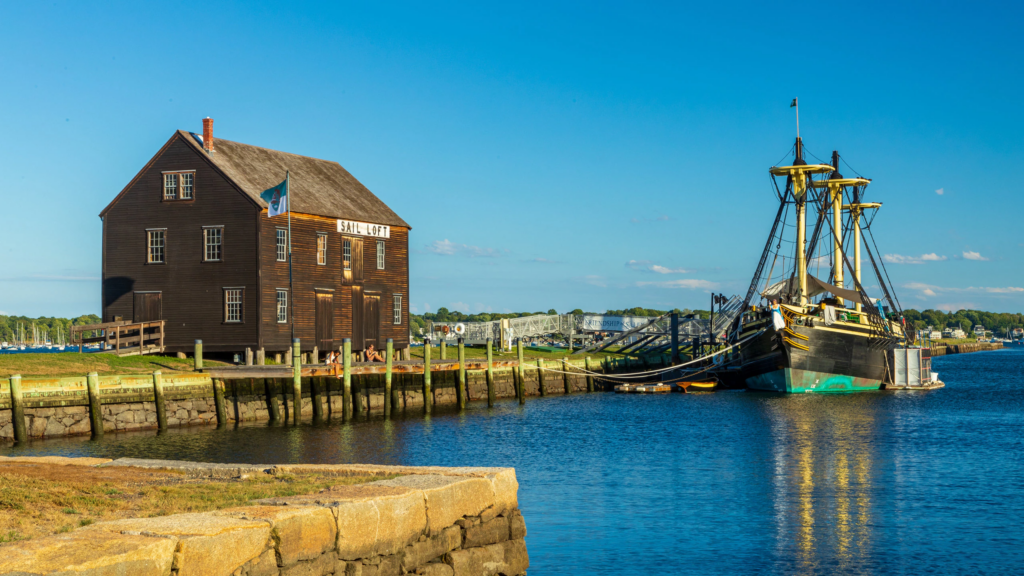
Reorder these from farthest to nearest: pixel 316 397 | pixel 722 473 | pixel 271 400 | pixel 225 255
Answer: pixel 225 255
pixel 316 397
pixel 271 400
pixel 722 473

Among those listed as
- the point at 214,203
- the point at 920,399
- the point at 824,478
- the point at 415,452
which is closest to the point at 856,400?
the point at 920,399

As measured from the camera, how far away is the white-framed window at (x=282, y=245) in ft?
145

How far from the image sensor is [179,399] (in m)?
32.9

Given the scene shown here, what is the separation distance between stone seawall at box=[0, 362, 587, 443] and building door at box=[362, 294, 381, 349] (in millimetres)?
5659

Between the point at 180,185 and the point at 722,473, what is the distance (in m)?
30.1

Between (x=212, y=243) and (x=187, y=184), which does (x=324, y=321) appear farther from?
(x=187, y=184)

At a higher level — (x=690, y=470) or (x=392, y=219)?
(x=392, y=219)

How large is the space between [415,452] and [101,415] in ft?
33.1

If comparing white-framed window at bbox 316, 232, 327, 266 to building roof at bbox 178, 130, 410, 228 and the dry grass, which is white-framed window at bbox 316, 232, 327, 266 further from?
the dry grass

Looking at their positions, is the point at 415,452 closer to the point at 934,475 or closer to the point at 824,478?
the point at 824,478

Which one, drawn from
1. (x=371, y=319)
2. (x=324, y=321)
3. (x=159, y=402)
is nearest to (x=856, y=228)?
(x=371, y=319)

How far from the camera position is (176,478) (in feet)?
43.2

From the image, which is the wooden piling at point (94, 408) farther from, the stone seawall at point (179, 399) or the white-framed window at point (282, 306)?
the white-framed window at point (282, 306)

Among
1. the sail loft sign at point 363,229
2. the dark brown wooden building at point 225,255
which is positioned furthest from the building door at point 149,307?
the sail loft sign at point 363,229
